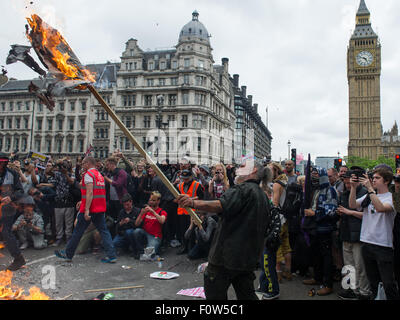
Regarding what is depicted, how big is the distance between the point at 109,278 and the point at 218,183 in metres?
3.46

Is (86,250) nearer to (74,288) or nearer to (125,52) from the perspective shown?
(74,288)

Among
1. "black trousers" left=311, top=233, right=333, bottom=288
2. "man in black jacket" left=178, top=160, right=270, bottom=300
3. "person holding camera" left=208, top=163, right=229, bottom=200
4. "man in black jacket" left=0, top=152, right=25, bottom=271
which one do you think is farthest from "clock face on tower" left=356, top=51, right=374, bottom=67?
"man in black jacket" left=178, top=160, right=270, bottom=300

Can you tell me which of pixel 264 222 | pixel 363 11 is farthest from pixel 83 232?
pixel 363 11

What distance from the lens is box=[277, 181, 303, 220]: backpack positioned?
5699 millimetres

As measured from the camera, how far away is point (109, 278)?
5.57 metres

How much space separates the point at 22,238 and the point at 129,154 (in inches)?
1821

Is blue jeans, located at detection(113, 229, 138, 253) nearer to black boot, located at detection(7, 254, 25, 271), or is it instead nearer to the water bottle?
black boot, located at detection(7, 254, 25, 271)

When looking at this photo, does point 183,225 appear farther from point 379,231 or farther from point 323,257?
point 379,231

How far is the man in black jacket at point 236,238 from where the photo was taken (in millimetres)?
3008

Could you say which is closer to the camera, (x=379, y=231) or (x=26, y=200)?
(x=379, y=231)

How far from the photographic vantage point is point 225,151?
214ft

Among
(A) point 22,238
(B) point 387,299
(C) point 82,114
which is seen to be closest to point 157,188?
(A) point 22,238

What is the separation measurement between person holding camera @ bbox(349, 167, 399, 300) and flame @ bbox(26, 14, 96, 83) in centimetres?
403

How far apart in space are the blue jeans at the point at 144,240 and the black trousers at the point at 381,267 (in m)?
4.46
